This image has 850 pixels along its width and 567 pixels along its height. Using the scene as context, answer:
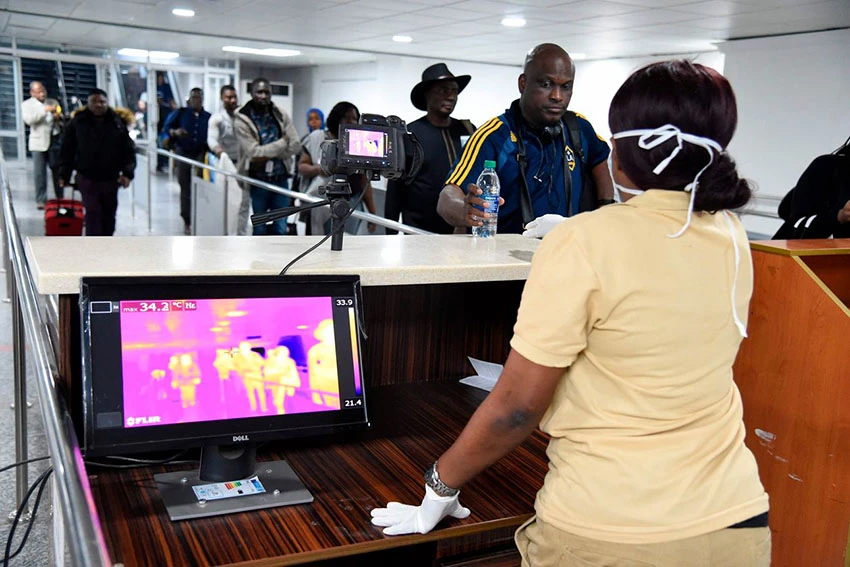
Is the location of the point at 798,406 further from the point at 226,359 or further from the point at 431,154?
the point at 431,154

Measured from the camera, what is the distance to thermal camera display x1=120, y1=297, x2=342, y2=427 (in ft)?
4.71

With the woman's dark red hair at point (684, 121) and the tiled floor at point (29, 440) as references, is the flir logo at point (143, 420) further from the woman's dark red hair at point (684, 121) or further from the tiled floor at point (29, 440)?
the tiled floor at point (29, 440)

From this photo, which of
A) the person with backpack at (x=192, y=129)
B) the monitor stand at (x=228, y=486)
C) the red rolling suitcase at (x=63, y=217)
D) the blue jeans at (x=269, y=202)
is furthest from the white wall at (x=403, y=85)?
the monitor stand at (x=228, y=486)

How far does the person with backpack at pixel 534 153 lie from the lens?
2.68 metres

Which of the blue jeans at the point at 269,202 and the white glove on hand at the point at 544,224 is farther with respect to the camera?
the blue jeans at the point at 269,202

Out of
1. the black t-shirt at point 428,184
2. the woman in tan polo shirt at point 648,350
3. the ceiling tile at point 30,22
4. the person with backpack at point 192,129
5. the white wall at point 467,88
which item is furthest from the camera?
the white wall at point 467,88

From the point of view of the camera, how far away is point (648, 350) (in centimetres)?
113

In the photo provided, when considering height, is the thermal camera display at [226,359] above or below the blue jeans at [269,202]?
above

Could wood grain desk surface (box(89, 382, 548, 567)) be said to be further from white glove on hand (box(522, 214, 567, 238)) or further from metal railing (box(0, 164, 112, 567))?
white glove on hand (box(522, 214, 567, 238))

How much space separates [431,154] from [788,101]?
26.3 ft

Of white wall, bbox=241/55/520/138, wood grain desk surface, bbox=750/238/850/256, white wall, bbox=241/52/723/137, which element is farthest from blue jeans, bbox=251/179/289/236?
white wall, bbox=241/55/520/138

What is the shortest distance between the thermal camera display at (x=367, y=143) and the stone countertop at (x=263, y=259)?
23cm

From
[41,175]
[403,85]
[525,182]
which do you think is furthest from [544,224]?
[403,85]

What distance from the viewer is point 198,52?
15797 millimetres
